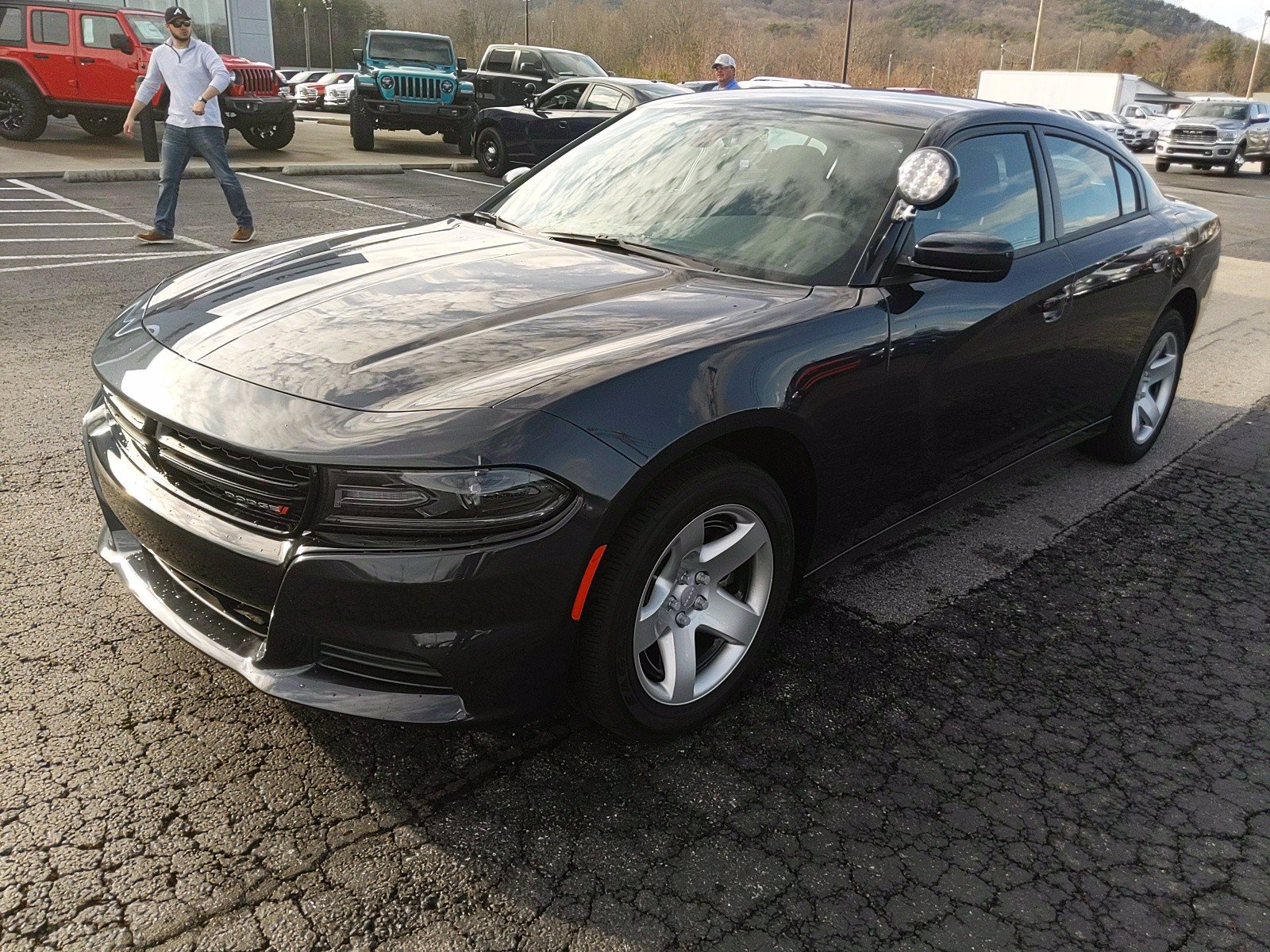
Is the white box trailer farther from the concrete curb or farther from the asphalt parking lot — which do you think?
the asphalt parking lot

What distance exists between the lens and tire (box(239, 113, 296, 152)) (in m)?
17.0

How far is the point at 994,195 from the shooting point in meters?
3.63

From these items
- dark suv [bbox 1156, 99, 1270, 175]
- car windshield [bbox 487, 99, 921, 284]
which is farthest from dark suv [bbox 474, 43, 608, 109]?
dark suv [bbox 1156, 99, 1270, 175]

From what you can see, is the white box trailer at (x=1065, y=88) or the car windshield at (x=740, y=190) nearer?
the car windshield at (x=740, y=190)

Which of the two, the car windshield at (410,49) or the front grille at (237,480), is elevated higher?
the car windshield at (410,49)

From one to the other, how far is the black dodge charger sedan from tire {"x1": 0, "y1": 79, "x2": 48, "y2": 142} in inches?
601

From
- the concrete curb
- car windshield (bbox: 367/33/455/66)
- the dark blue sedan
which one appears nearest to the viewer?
the dark blue sedan

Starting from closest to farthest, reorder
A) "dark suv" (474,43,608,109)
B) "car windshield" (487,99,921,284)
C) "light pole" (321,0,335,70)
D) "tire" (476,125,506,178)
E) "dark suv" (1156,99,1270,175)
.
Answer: "car windshield" (487,99,921,284), "tire" (476,125,506,178), "dark suv" (474,43,608,109), "dark suv" (1156,99,1270,175), "light pole" (321,0,335,70)

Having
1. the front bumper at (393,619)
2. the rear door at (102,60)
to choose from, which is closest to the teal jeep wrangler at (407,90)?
the rear door at (102,60)

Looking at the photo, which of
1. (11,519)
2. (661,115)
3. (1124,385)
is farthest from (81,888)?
(1124,385)

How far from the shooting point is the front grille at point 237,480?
2.20 meters

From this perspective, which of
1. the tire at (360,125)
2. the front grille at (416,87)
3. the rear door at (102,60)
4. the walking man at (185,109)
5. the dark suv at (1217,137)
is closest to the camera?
the walking man at (185,109)

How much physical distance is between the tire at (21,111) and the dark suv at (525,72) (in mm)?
7131

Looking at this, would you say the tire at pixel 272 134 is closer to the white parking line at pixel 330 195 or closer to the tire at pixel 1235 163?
the white parking line at pixel 330 195
